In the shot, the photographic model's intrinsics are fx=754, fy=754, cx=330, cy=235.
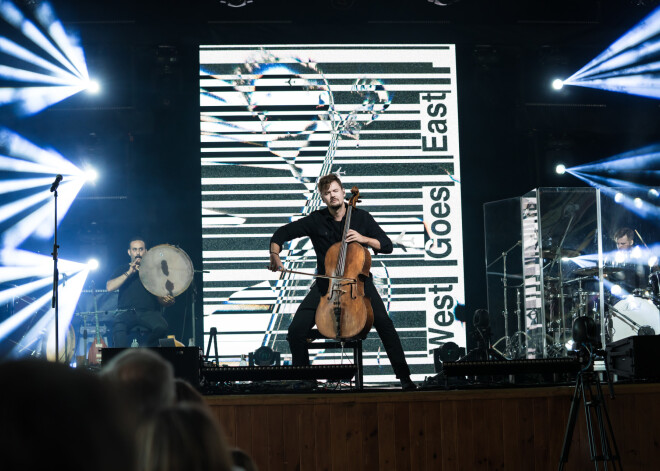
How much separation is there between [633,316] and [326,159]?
385cm

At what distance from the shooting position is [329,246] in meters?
5.74

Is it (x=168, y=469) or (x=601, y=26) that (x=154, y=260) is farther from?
(x=168, y=469)

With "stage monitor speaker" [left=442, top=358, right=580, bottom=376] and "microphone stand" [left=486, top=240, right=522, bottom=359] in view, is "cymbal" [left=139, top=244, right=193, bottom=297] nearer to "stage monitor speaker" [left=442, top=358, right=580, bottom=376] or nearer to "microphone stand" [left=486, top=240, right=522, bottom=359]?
"microphone stand" [left=486, top=240, right=522, bottom=359]

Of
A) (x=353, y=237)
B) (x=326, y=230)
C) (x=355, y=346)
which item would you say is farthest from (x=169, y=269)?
(x=353, y=237)

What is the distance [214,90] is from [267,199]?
1.44 meters

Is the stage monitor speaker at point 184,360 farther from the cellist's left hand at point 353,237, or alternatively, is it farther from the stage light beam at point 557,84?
the stage light beam at point 557,84

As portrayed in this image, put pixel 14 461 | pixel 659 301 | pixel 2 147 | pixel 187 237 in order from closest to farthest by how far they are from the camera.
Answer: pixel 14 461, pixel 659 301, pixel 2 147, pixel 187 237

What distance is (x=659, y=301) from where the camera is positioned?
7.77 metres

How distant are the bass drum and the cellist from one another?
3.54 m

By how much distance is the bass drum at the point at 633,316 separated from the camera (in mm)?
7957

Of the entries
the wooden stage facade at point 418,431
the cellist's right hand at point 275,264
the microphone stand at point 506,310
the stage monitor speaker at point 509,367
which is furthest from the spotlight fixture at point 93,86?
the stage monitor speaker at point 509,367

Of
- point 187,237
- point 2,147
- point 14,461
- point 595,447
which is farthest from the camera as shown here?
point 187,237

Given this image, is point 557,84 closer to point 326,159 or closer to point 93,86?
point 326,159

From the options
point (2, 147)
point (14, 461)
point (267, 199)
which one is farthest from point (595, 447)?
point (2, 147)
